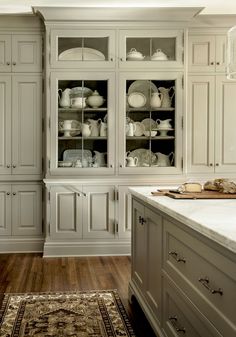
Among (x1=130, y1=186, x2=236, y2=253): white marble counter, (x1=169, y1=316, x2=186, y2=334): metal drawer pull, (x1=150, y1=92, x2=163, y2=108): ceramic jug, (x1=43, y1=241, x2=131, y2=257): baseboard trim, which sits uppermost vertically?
(x1=150, y1=92, x2=163, y2=108): ceramic jug

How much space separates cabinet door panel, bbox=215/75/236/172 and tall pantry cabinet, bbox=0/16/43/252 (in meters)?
1.92

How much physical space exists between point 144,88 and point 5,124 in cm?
154

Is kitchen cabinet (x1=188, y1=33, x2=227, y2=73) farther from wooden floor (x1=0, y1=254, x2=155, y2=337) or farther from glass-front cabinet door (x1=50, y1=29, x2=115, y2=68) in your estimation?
wooden floor (x1=0, y1=254, x2=155, y2=337)

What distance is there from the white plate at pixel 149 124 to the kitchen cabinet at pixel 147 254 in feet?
5.67

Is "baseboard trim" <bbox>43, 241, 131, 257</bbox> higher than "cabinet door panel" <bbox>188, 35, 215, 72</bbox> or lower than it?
lower

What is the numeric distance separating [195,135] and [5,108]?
6.76ft

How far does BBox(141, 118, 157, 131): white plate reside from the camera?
16.1 ft

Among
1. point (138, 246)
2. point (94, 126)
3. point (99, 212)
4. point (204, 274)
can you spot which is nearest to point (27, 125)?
point (94, 126)

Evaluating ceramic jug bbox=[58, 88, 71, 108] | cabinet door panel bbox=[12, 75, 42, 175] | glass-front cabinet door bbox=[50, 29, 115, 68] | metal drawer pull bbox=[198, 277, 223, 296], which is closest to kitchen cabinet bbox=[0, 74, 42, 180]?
cabinet door panel bbox=[12, 75, 42, 175]

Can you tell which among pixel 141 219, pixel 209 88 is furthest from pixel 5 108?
pixel 141 219

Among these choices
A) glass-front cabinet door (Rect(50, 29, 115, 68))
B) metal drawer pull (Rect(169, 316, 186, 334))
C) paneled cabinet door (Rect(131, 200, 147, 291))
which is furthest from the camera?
glass-front cabinet door (Rect(50, 29, 115, 68))

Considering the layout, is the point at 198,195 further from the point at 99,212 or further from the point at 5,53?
the point at 5,53

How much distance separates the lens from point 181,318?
2.04 m

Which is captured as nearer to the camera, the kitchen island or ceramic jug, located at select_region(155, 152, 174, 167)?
the kitchen island
